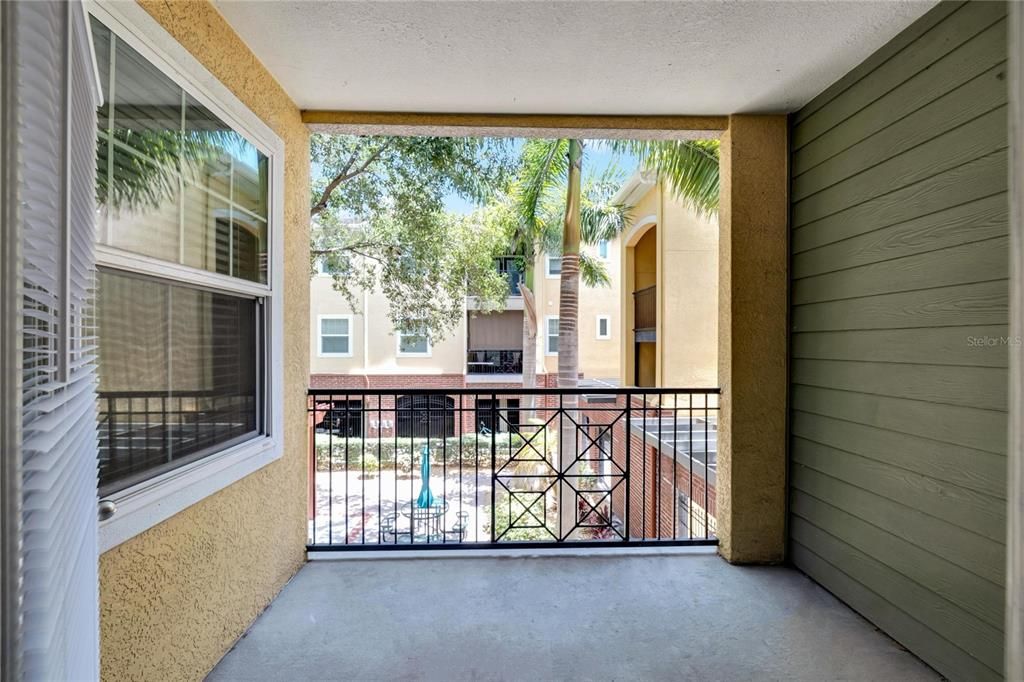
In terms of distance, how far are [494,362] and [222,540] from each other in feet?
30.6

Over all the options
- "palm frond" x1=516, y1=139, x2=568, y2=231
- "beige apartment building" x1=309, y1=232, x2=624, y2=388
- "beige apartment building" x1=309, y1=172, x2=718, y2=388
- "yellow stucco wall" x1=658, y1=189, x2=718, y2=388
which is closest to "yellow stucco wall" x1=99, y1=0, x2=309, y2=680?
"palm frond" x1=516, y1=139, x2=568, y2=231

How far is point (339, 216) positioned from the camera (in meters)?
5.64

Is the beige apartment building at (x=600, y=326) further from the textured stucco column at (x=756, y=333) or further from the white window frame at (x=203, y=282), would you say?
the white window frame at (x=203, y=282)

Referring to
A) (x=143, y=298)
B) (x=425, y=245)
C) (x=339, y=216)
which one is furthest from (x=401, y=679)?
(x=339, y=216)

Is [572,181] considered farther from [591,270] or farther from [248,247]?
[248,247]

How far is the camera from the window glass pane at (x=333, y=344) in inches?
405

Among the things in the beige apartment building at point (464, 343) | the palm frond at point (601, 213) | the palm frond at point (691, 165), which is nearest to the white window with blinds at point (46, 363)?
the palm frond at point (691, 165)

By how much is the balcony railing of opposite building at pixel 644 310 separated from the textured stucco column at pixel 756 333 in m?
5.01

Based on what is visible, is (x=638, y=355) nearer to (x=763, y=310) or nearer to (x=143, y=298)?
(x=763, y=310)

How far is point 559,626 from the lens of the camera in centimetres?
202

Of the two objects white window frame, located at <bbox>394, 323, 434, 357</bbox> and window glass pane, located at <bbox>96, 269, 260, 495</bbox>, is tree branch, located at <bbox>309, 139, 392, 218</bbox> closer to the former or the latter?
window glass pane, located at <bbox>96, 269, 260, 495</bbox>

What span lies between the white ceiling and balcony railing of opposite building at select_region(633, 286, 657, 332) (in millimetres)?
5380

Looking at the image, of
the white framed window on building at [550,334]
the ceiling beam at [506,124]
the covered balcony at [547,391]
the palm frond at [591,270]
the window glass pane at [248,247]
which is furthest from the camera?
the white framed window on building at [550,334]
